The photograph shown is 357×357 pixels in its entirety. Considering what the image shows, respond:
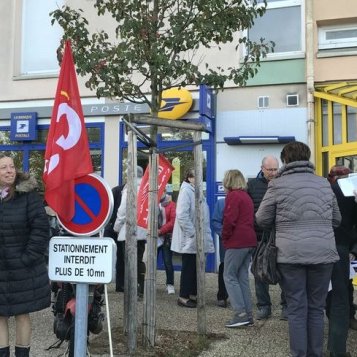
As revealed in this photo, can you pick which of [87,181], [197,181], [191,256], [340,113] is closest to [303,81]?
[340,113]

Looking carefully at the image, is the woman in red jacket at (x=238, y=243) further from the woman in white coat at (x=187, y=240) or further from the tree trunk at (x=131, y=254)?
the tree trunk at (x=131, y=254)

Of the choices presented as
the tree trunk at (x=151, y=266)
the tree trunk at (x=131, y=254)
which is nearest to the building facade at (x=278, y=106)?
the tree trunk at (x=151, y=266)

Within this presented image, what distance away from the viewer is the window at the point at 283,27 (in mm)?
9836

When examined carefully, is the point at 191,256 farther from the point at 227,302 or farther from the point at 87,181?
the point at 87,181

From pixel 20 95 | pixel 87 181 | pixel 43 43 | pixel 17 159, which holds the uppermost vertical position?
pixel 43 43

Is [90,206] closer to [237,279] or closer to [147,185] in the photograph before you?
[147,185]

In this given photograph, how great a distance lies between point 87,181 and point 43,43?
29.0 feet

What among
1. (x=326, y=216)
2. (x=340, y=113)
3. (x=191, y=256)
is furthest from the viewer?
(x=340, y=113)

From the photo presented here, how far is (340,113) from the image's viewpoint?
9.35m

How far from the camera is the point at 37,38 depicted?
1158 centimetres

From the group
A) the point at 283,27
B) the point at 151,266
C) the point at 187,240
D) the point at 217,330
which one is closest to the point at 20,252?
the point at 151,266

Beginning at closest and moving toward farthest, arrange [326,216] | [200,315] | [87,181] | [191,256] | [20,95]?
[87,181] < [326,216] < [200,315] < [191,256] < [20,95]

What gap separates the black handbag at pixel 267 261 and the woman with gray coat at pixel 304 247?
0.06 meters

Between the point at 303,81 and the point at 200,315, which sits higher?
the point at 303,81
